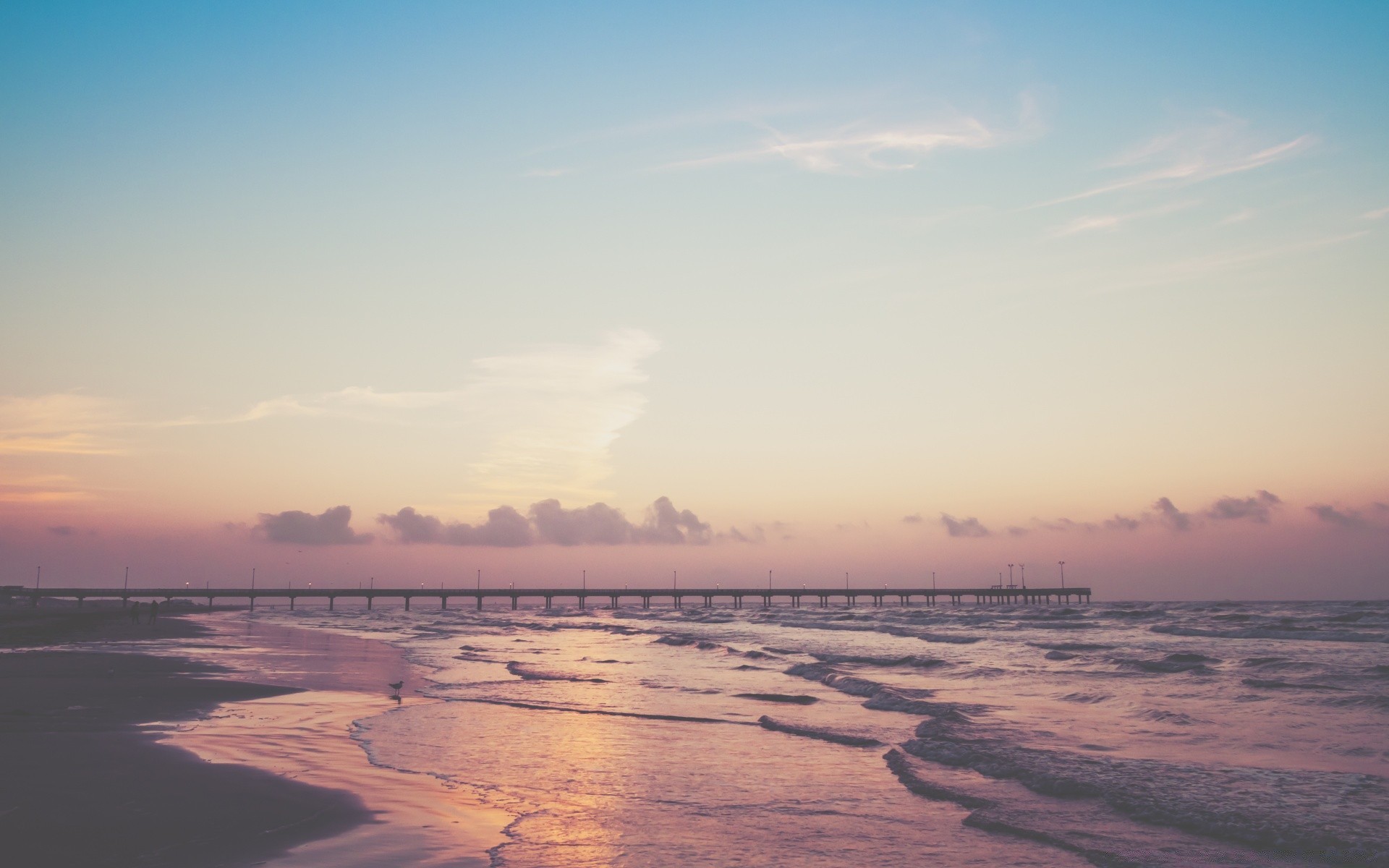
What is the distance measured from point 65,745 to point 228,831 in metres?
5.48

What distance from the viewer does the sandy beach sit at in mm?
7855

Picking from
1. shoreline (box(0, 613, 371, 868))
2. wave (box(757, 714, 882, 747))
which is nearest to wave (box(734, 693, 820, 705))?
wave (box(757, 714, 882, 747))

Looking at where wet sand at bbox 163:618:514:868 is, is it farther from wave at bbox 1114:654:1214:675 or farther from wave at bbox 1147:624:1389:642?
wave at bbox 1147:624:1389:642

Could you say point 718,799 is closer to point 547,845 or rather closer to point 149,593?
point 547,845

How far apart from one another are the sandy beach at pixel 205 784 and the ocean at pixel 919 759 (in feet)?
2.71

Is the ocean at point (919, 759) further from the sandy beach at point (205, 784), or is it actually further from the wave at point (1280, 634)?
the wave at point (1280, 634)

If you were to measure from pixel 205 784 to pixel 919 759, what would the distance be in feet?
31.8

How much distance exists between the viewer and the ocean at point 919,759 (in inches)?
349

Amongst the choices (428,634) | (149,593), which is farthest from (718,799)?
(149,593)

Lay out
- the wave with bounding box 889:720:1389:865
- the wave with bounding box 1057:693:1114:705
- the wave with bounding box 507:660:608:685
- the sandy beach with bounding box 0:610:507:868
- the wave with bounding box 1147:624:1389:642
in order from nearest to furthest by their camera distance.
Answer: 1. the sandy beach with bounding box 0:610:507:868
2. the wave with bounding box 889:720:1389:865
3. the wave with bounding box 1057:693:1114:705
4. the wave with bounding box 507:660:608:685
5. the wave with bounding box 1147:624:1389:642

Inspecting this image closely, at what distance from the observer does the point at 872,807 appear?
10.4m

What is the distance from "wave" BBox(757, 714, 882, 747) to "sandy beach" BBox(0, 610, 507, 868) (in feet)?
A: 23.1

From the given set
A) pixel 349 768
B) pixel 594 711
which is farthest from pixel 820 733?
pixel 349 768

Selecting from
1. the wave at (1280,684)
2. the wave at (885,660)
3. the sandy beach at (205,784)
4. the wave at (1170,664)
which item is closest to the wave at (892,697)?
the wave at (885,660)
